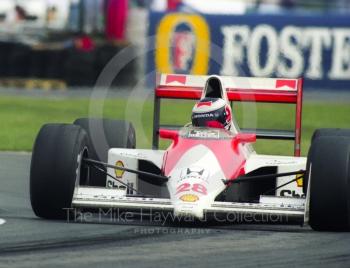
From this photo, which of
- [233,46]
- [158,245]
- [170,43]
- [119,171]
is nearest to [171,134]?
[119,171]

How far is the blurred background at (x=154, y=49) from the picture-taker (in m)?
29.8

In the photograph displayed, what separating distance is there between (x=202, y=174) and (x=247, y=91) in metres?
2.25

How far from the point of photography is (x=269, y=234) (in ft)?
33.5

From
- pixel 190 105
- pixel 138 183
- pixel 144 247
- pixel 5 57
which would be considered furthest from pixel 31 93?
pixel 144 247

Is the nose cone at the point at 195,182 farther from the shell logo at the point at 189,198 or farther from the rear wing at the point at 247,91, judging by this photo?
the rear wing at the point at 247,91

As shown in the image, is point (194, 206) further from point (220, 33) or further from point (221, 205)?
point (220, 33)

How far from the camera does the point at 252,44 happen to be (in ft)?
98.8

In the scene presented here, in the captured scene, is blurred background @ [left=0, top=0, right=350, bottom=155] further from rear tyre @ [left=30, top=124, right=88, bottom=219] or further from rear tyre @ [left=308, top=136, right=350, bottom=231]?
rear tyre @ [left=308, top=136, right=350, bottom=231]

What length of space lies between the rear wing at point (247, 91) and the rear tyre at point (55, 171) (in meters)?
1.83

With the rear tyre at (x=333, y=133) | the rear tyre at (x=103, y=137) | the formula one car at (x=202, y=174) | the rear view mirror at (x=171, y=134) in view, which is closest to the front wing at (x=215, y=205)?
the formula one car at (x=202, y=174)

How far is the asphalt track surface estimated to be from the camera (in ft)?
28.9

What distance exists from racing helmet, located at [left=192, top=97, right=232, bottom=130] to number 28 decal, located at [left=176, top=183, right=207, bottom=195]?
1.16 metres

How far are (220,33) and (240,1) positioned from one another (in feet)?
18.2

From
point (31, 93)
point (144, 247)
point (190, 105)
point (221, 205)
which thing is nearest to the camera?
point (144, 247)
